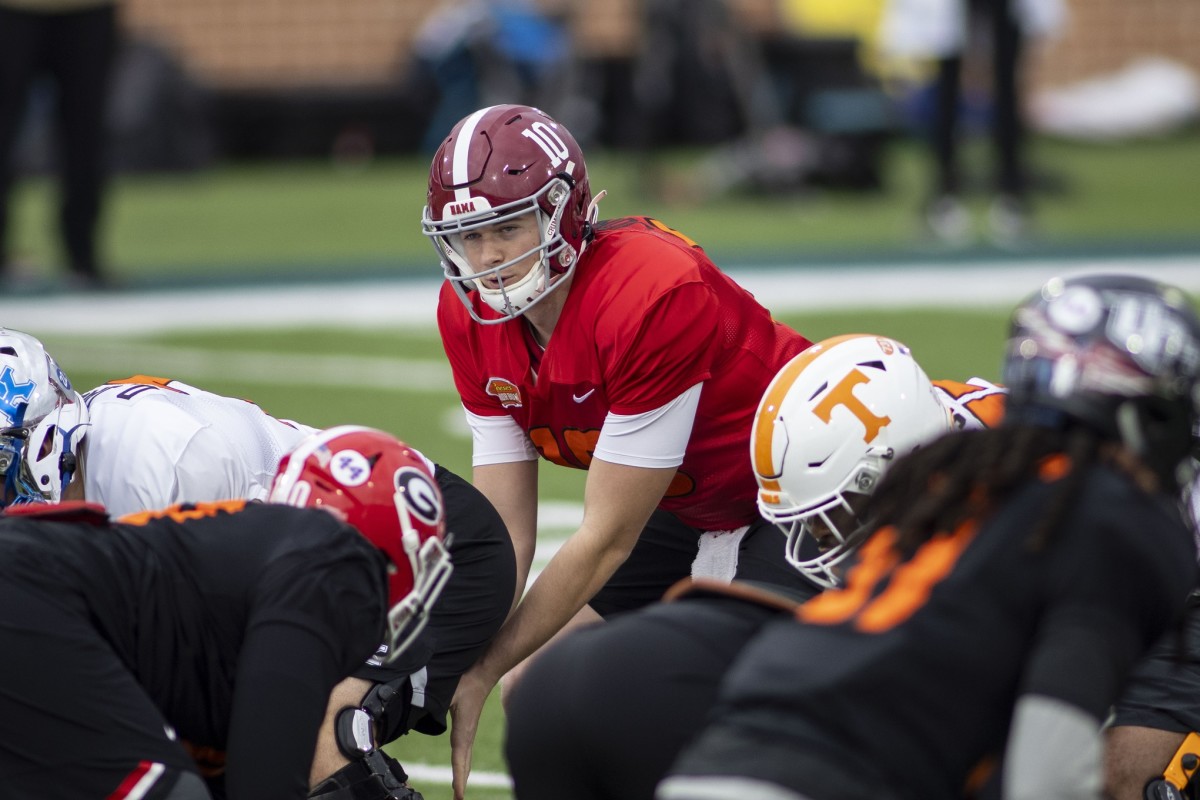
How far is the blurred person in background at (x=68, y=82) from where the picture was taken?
8758mm

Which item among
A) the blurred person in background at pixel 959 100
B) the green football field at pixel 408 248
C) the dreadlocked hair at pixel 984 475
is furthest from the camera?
the blurred person in background at pixel 959 100

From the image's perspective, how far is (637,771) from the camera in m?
2.54

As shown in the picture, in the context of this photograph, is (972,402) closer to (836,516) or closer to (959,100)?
(836,516)

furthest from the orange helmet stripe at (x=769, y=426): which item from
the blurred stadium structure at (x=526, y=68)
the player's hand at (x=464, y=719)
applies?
A: the blurred stadium structure at (x=526, y=68)

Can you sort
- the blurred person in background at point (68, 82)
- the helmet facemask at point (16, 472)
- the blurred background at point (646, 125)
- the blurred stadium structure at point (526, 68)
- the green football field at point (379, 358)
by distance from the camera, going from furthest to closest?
the blurred stadium structure at point (526, 68)
the blurred background at point (646, 125)
the blurred person in background at point (68, 82)
the green football field at point (379, 358)
the helmet facemask at point (16, 472)

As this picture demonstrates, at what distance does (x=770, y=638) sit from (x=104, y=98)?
762 centimetres

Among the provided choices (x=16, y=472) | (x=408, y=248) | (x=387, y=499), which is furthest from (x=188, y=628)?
(x=408, y=248)

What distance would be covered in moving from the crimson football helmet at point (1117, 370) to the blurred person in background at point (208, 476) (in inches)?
52.0

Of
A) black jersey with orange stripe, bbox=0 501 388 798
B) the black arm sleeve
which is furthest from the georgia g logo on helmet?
the black arm sleeve

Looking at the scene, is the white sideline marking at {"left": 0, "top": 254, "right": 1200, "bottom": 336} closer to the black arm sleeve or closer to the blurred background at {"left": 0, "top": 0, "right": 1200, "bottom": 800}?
the blurred background at {"left": 0, "top": 0, "right": 1200, "bottom": 800}

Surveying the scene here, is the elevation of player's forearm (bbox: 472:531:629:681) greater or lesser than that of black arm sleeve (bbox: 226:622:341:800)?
lesser

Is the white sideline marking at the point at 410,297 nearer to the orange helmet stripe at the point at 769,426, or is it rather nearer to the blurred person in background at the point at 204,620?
the orange helmet stripe at the point at 769,426

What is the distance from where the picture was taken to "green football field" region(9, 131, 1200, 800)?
24.0 ft

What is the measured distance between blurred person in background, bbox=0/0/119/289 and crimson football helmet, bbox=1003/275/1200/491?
7.46m
